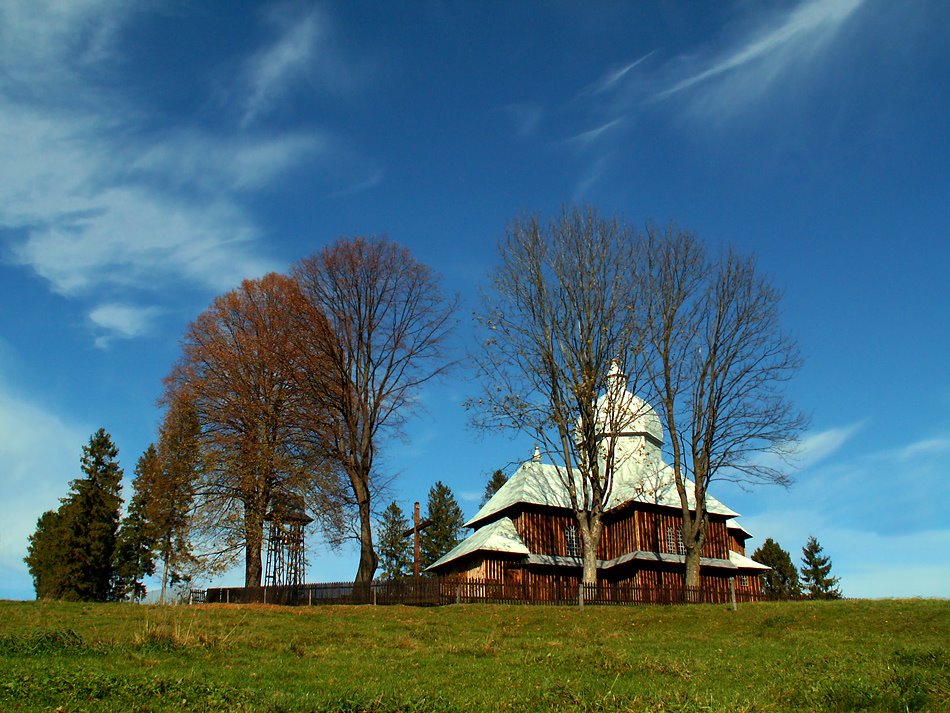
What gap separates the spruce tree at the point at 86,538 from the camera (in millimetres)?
42438

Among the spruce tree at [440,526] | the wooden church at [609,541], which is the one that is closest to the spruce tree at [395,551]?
the spruce tree at [440,526]

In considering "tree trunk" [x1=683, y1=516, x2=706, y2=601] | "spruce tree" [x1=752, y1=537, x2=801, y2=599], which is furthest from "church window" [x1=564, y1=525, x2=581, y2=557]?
"spruce tree" [x1=752, y1=537, x2=801, y2=599]

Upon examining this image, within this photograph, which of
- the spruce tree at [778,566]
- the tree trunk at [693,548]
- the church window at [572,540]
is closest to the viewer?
the tree trunk at [693,548]

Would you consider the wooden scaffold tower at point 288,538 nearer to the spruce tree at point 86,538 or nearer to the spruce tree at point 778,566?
the spruce tree at point 86,538

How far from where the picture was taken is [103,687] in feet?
30.6

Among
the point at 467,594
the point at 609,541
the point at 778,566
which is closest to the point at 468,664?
the point at 467,594

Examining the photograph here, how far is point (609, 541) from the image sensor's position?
4041cm

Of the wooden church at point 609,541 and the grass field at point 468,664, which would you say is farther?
the wooden church at point 609,541

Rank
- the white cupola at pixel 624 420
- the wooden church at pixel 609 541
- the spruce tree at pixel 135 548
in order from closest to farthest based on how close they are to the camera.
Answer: the white cupola at pixel 624 420 < the wooden church at pixel 609 541 < the spruce tree at pixel 135 548

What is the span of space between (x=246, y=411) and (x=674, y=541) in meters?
21.3

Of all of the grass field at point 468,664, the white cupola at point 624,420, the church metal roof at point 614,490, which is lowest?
the grass field at point 468,664

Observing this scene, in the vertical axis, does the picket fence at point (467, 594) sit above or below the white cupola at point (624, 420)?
below

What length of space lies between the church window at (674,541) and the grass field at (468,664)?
56.1ft

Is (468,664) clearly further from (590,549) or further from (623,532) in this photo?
(623,532)
